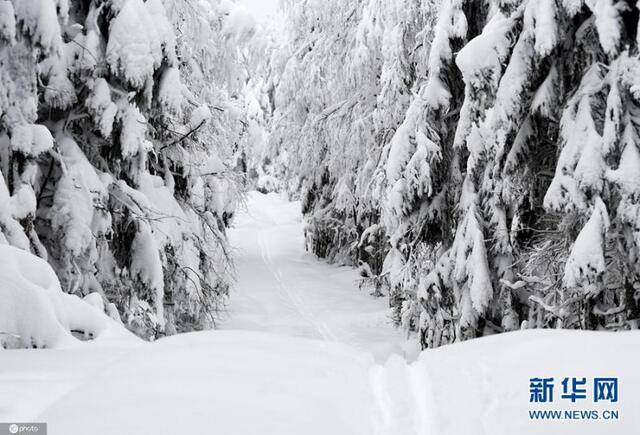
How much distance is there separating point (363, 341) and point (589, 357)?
35.9 feet

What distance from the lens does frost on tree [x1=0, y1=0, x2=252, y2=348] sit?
20.9ft

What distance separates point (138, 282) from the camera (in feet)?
27.7

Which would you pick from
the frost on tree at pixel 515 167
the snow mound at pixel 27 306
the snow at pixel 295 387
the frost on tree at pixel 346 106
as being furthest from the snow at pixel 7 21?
the frost on tree at pixel 346 106

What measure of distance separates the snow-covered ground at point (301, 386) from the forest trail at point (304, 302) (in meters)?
4.93

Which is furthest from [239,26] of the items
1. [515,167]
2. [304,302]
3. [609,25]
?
[609,25]

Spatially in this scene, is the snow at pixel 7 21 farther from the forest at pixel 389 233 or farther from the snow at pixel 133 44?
the snow at pixel 133 44

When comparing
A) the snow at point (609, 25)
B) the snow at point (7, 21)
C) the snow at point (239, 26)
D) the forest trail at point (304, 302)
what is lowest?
the forest trail at point (304, 302)

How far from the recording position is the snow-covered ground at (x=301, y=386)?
3.47 metres

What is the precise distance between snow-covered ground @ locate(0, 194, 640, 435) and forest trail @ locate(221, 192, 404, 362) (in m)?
4.93

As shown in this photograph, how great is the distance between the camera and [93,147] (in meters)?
8.31

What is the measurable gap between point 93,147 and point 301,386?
213 inches

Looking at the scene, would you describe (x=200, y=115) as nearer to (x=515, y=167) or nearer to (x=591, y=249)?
(x=515, y=167)

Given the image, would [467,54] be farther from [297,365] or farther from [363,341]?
[363,341]

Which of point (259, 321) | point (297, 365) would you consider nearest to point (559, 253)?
point (297, 365)
